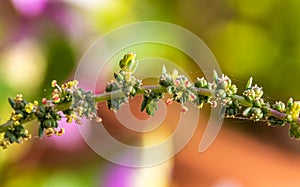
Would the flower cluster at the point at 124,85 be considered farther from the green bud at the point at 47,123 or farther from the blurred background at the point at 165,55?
the blurred background at the point at 165,55

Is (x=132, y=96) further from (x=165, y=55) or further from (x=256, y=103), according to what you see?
(x=165, y=55)

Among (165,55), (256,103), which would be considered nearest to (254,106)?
(256,103)

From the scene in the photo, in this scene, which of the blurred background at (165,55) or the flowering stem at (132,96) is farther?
the blurred background at (165,55)

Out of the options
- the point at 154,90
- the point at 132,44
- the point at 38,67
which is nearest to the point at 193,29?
the point at 132,44

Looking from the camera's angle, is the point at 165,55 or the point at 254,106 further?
the point at 165,55

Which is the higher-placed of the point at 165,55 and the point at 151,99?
the point at 165,55

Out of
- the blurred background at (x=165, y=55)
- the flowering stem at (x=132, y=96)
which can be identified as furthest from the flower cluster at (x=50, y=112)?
the blurred background at (x=165, y=55)

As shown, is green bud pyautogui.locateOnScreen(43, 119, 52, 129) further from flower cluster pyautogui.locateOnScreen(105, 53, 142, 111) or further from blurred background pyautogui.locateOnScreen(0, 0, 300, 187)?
blurred background pyautogui.locateOnScreen(0, 0, 300, 187)

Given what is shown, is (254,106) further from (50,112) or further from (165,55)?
(165,55)
